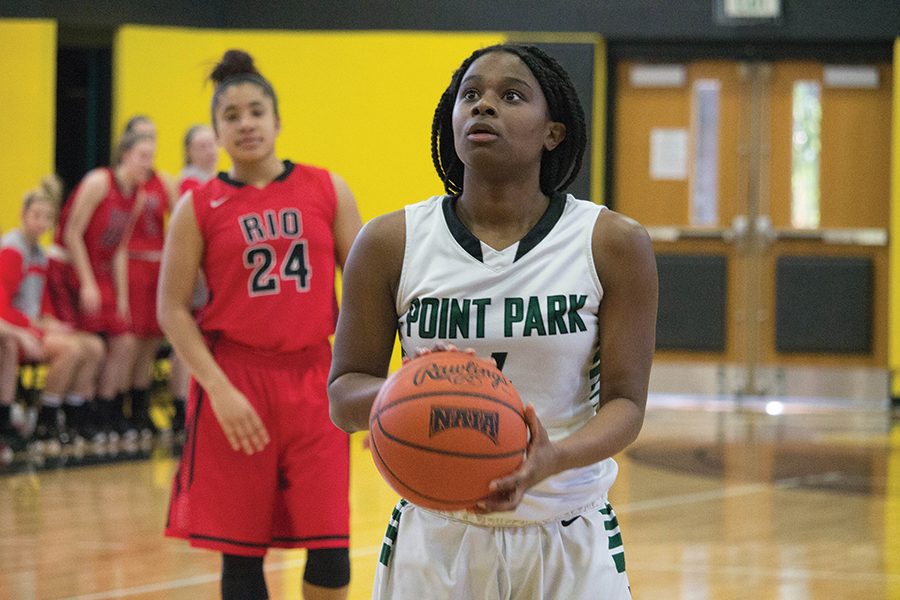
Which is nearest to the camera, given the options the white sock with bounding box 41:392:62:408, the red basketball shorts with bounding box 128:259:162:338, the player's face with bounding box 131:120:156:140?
the white sock with bounding box 41:392:62:408

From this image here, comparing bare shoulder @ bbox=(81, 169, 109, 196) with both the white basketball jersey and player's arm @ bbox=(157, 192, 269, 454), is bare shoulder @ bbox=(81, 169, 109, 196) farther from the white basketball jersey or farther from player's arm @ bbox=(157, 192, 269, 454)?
the white basketball jersey

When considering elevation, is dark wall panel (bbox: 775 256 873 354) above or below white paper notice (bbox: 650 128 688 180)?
below

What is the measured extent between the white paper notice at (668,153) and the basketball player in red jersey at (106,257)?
4.54 metres

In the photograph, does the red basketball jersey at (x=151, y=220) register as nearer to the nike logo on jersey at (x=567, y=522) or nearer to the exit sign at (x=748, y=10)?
the exit sign at (x=748, y=10)

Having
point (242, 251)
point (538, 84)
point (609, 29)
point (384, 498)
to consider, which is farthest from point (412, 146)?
point (538, 84)

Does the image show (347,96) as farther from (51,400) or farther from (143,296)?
(51,400)

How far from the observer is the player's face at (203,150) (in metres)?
8.32

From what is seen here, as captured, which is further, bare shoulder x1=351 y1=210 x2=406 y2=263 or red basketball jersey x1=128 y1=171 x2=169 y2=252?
red basketball jersey x1=128 y1=171 x2=169 y2=252

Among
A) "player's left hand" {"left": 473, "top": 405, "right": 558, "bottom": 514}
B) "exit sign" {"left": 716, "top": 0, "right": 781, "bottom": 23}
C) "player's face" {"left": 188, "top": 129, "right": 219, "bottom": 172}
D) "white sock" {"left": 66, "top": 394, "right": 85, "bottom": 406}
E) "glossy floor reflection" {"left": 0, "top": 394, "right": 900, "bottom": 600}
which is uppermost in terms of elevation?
"exit sign" {"left": 716, "top": 0, "right": 781, "bottom": 23}

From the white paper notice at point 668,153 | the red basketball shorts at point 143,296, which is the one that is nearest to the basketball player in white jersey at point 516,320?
the red basketball shorts at point 143,296

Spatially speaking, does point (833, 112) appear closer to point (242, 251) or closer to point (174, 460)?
point (174, 460)

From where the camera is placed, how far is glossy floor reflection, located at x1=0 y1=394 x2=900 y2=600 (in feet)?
16.0

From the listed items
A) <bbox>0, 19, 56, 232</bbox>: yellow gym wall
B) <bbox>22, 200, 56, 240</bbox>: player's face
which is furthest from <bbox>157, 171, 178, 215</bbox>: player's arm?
<bbox>0, 19, 56, 232</bbox>: yellow gym wall

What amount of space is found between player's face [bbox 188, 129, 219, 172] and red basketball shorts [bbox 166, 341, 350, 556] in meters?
4.88
